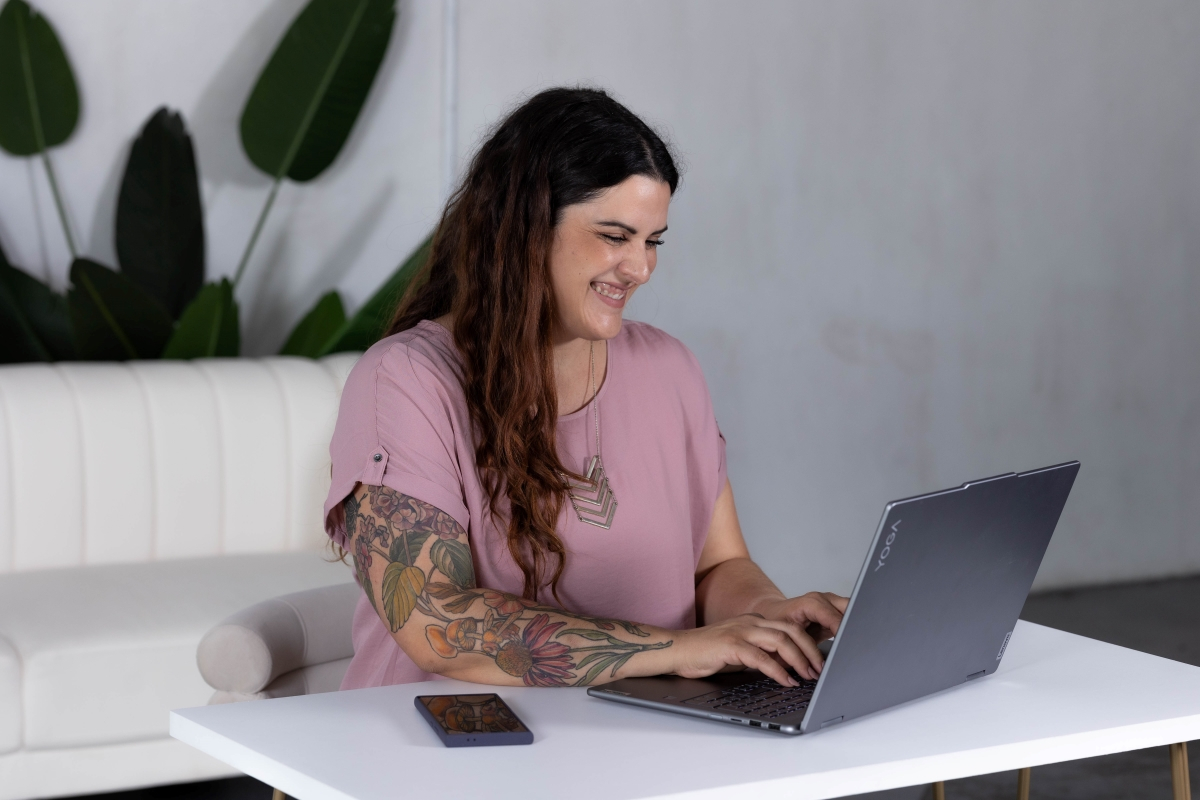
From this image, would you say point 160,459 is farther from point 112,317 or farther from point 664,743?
point 664,743

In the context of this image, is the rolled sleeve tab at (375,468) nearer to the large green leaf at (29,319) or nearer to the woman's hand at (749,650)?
the woman's hand at (749,650)

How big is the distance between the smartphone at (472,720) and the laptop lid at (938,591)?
282 millimetres

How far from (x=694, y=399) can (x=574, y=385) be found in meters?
0.21

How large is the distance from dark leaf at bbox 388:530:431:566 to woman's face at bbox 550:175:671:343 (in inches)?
15.1

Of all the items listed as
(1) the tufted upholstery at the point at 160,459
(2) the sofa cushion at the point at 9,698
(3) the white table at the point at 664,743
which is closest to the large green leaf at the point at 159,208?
(1) the tufted upholstery at the point at 160,459

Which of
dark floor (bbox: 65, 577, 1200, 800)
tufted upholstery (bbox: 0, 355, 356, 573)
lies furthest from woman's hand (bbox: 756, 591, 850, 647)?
tufted upholstery (bbox: 0, 355, 356, 573)

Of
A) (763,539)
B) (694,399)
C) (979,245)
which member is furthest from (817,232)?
(694,399)

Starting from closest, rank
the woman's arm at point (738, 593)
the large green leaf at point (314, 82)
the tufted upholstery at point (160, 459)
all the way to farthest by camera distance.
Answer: the woman's arm at point (738, 593)
the tufted upholstery at point (160, 459)
the large green leaf at point (314, 82)

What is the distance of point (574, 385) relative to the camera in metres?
1.85

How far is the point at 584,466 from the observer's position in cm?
178

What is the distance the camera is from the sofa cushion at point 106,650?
8.70ft

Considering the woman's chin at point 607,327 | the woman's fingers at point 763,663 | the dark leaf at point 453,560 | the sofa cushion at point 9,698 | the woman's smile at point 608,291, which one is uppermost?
the woman's smile at point 608,291

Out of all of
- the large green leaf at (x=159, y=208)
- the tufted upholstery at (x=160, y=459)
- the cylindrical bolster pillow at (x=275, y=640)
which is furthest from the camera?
the large green leaf at (x=159, y=208)

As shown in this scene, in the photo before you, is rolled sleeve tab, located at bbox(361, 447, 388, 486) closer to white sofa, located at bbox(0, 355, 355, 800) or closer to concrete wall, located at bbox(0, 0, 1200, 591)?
white sofa, located at bbox(0, 355, 355, 800)
